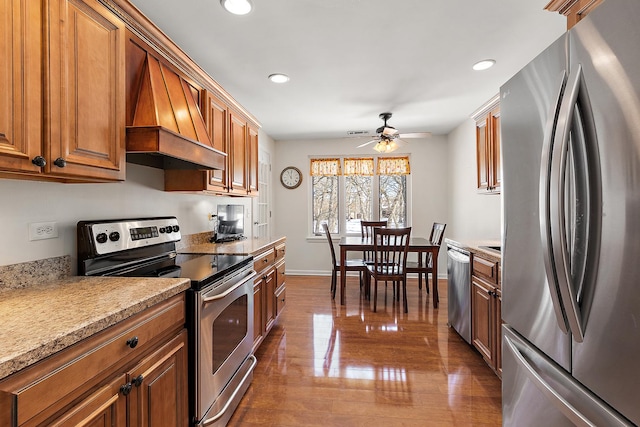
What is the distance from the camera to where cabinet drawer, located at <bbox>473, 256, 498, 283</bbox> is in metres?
2.15

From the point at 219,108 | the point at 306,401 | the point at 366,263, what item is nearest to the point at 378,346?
the point at 306,401

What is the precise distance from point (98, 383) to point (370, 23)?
7.63 ft

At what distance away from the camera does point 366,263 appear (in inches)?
166

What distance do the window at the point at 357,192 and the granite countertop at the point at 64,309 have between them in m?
4.27

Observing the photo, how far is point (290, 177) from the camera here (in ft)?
18.5

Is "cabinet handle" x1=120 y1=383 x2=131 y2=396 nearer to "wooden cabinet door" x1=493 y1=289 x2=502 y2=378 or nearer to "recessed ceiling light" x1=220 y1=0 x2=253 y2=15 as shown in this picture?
"recessed ceiling light" x1=220 y1=0 x2=253 y2=15

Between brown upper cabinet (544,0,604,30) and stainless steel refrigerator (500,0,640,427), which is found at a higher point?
brown upper cabinet (544,0,604,30)

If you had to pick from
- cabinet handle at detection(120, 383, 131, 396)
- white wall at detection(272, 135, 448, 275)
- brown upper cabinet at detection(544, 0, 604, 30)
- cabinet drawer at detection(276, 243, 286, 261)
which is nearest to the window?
white wall at detection(272, 135, 448, 275)

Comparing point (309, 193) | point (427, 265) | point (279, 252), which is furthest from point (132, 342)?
point (309, 193)

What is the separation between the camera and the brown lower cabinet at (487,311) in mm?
2100

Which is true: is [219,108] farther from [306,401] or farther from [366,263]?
[366,263]

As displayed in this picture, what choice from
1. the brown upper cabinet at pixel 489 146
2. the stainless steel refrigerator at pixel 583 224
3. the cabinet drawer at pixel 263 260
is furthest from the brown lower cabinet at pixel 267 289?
the brown upper cabinet at pixel 489 146

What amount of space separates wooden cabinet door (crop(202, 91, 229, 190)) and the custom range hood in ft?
0.52

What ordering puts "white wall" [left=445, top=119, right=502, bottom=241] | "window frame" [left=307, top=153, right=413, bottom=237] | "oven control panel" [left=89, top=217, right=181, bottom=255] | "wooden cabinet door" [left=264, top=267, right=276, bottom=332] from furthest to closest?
1. "window frame" [left=307, top=153, right=413, bottom=237]
2. "white wall" [left=445, top=119, right=502, bottom=241]
3. "wooden cabinet door" [left=264, top=267, right=276, bottom=332]
4. "oven control panel" [left=89, top=217, right=181, bottom=255]
